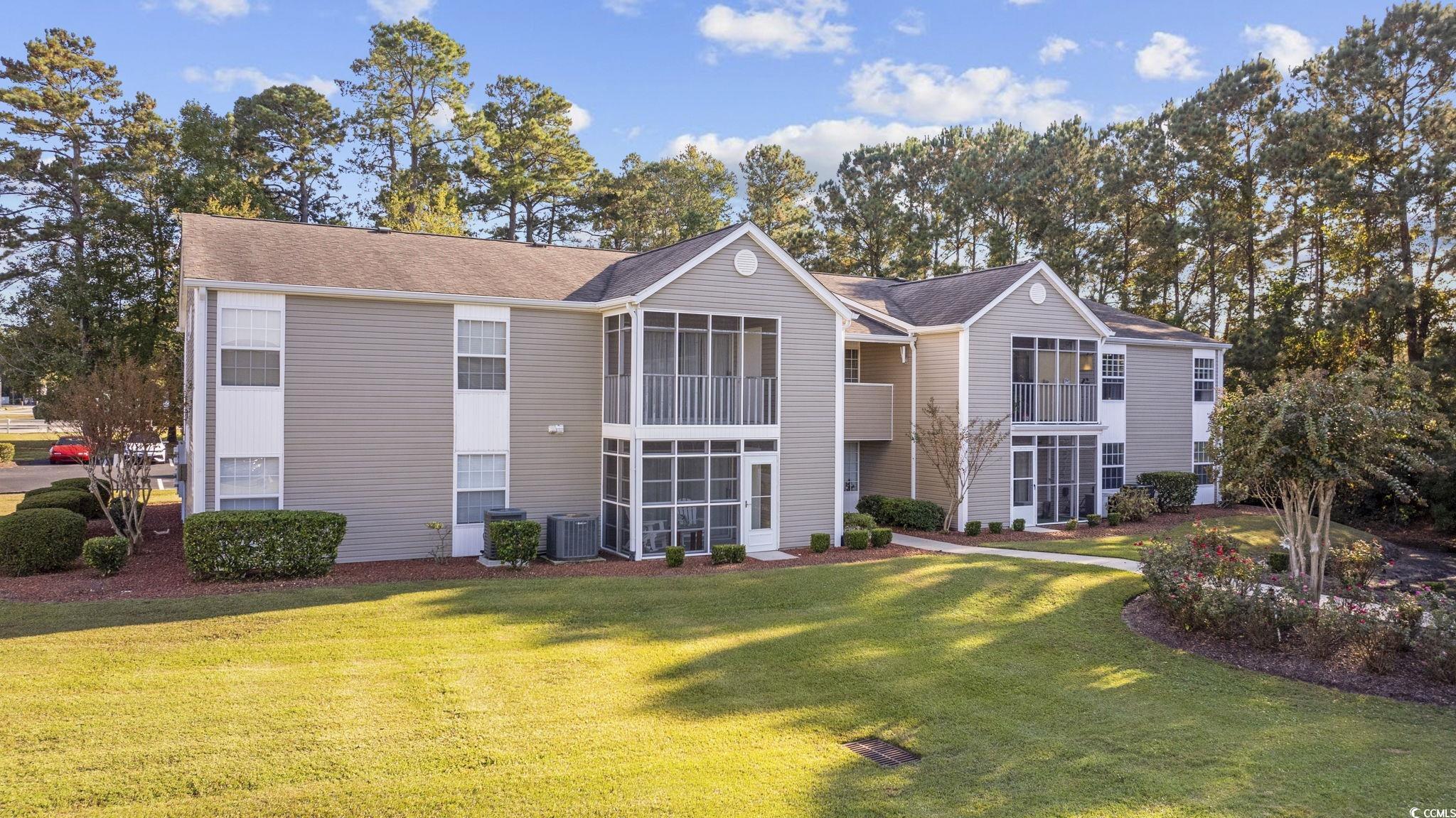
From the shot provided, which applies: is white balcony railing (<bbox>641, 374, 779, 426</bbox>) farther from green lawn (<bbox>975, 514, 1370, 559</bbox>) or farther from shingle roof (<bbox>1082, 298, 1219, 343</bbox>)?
shingle roof (<bbox>1082, 298, 1219, 343</bbox>)

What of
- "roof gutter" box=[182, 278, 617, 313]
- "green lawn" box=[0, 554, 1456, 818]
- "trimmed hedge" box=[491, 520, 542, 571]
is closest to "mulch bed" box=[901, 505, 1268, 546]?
"green lawn" box=[0, 554, 1456, 818]

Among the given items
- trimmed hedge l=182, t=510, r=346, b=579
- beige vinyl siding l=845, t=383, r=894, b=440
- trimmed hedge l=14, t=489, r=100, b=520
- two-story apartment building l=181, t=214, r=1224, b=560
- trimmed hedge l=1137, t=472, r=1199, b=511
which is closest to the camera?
trimmed hedge l=182, t=510, r=346, b=579

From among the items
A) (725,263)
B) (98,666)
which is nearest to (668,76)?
(725,263)

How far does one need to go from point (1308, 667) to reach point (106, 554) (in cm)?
1742

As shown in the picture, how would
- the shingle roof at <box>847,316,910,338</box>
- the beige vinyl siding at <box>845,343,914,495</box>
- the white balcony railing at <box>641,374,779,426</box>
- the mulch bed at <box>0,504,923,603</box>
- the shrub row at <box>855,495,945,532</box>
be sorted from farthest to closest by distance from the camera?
the beige vinyl siding at <box>845,343,914,495</box>
the shingle roof at <box>847,316,910,338</box>
the shrub row at <box>855,495,945,532</box>
the white balcony railing at <box>641,374,779,426</box>
the mulch bed at <box>0,504,923,603</box>

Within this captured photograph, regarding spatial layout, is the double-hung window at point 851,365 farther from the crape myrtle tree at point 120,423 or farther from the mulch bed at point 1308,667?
the crape myrtle tree at point 120,423

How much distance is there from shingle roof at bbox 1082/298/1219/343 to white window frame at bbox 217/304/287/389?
21.8m

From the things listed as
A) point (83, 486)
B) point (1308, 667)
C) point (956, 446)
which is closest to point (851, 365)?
point (956, 446)

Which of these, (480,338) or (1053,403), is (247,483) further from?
(1053,403)

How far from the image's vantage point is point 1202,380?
28359 millimetres

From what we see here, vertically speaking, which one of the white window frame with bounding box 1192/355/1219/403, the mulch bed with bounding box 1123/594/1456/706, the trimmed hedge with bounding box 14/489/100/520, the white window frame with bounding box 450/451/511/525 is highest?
the white window frame with bounding box 1192/355/1219/403

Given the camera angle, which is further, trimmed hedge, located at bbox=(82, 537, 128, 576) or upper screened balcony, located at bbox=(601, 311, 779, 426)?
upper screened balcony, located at bbox=(601, 311, 779, 426)

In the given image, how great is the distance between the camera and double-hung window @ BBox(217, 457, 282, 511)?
15.4 metres

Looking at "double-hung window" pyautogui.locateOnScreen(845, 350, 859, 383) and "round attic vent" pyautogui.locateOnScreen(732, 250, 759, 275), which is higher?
"round attic vent" pyautogui.locateOnScreen(732, 250, 759, 275)
